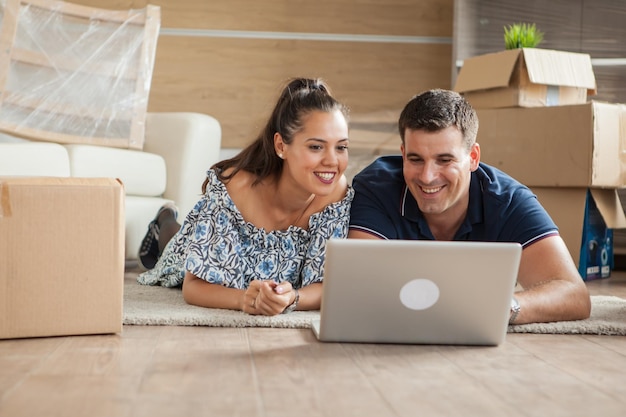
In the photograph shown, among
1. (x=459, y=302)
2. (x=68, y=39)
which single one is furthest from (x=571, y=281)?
(x=68, y=39)

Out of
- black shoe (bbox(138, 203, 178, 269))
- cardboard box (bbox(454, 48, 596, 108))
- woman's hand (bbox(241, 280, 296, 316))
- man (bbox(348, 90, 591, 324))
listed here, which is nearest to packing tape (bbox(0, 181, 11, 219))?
woman's hand (bbox(241, 280, 296, 316))

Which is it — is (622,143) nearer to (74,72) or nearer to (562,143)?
(562,143)

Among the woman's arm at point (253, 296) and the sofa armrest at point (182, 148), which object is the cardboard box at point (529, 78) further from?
the woman's arm at point (253, 296)

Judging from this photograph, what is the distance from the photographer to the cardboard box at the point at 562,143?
295cm

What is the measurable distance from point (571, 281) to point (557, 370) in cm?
47

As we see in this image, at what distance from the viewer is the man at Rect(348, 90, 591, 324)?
6.03 feet

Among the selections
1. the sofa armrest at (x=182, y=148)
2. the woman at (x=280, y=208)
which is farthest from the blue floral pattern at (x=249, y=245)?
the sofa armrest at (x=182, y=148)

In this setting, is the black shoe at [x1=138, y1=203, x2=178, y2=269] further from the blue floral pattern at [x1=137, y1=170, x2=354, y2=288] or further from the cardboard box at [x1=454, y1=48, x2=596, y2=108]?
the cardboard box at [x1=454, y1=48, x2=596, y2=108]

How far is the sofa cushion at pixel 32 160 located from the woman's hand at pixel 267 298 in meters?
1.20

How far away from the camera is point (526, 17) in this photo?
3912mm

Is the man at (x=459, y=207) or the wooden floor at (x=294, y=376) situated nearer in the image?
the wooden floor at (x=294, y=376)

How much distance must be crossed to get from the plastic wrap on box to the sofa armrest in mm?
82

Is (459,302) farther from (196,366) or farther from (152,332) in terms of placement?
(152,332)

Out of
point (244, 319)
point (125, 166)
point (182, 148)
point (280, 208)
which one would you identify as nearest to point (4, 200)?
point (244, 319)
